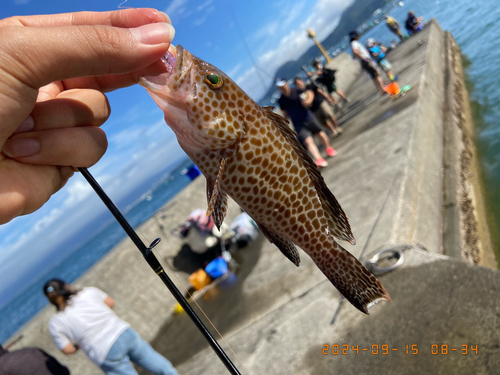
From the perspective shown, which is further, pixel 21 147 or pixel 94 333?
pixel 94 333

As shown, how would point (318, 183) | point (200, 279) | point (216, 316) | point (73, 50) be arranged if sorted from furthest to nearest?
point (200, 279)
point (216, 316)
point (318, 183)
point (73, 50)

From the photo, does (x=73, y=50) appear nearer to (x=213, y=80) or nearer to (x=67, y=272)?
(x=213, y=80)

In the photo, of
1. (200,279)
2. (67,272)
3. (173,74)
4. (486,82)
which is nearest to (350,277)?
(173,74)

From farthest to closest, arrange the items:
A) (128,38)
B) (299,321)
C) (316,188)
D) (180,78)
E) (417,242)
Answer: (417,242) → (299,321) → (316,188) → (180,78) → (128,38)

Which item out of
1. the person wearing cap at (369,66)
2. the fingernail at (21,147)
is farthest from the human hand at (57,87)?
the person wearing cap at (369,66)

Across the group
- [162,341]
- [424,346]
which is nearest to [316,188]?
[424,346]

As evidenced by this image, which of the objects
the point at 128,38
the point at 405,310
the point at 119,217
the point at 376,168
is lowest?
the point at 405,310

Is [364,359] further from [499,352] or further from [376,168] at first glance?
[376,168]
